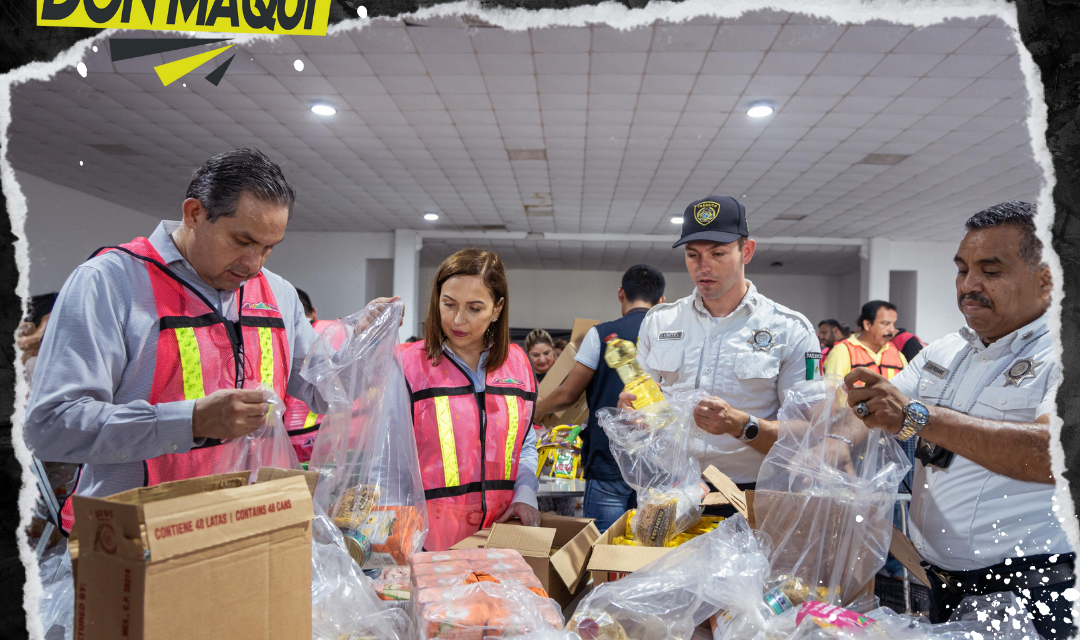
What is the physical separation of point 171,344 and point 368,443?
0.47 m

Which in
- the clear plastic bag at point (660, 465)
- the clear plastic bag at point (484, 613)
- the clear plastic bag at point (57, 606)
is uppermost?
the clear plastic bag at point (660, 465)

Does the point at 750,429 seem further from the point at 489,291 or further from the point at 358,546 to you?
the point at 358,546

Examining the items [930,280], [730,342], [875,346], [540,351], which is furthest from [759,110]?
[930,280]

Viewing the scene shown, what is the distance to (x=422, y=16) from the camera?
13.9 ft

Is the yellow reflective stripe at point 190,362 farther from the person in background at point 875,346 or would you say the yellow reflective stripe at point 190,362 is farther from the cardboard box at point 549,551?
the person in background at point 875,346

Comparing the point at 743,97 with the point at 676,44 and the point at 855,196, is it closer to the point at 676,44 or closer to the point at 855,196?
the point at 676,44

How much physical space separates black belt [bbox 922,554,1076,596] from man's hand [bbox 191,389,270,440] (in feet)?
4.84

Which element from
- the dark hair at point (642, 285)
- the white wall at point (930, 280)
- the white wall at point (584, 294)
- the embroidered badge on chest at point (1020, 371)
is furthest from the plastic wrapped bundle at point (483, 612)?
the white wall at point (584, 294)

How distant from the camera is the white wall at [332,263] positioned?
11.6 meters

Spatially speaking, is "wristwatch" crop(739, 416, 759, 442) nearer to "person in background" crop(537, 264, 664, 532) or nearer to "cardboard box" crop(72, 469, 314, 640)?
"person in background" crop(537, 264, 664, 532)

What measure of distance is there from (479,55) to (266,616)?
189 inches

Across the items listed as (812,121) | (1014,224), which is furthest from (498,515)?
(812,121)

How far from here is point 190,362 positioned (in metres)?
1.33

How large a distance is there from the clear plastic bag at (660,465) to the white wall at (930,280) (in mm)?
11724
